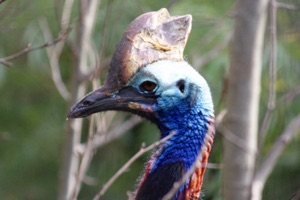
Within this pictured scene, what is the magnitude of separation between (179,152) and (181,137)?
1.7 inches

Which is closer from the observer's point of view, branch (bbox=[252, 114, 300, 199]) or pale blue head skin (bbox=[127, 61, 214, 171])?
pale blue head skin (bbox=[127, 61, 214, 171])

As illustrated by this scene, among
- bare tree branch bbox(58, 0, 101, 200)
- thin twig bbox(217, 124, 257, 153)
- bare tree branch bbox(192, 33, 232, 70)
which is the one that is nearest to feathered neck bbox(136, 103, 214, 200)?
thin twig bbox(217, 124, 257, 153)

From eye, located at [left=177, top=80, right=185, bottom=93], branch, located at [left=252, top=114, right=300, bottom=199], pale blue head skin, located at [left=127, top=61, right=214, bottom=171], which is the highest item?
eye, located at [left=177, top=80, right=185, bottom=93]

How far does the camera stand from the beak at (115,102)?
3135 millimetres

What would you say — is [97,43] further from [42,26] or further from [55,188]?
[55,188]

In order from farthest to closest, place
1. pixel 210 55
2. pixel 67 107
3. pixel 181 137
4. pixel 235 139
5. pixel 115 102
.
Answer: pixel 67 107
pixel 210 55
pixel 235 139
pixel 181 137
pixel 115 102

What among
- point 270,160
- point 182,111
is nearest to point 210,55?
point 270,160

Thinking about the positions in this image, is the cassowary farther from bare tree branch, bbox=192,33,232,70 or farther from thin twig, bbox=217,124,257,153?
bare tree branch, bbox=192,33,232,70

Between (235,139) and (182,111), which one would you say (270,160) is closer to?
(235,139)

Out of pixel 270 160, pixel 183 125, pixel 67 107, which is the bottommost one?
pixel 270 160

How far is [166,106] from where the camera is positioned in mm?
3264

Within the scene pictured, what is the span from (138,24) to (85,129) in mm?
3469

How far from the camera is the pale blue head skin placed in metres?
3.23

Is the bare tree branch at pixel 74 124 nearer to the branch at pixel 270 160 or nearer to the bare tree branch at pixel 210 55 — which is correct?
the bare tree branch at pixel 210 55
